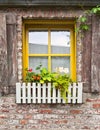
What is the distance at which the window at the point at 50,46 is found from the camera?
4.95m

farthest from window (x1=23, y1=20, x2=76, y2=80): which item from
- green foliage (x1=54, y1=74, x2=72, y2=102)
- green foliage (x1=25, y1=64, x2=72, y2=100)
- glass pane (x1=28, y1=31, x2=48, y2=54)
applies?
green foliage (x1=54, y1=74, x2=72, y2=102)

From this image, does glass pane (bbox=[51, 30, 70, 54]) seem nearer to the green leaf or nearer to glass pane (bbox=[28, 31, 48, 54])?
glass pane (bbox=[28, 31, 48, 54])

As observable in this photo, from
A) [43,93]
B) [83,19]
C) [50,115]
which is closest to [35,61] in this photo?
[43,93]

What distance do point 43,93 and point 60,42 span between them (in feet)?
3.20

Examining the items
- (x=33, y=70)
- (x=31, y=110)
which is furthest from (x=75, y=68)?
(x=31, y=110)

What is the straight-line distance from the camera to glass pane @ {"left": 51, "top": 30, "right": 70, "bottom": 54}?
4.96 meters

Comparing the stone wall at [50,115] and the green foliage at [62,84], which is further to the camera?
the stone wall at [50,115]

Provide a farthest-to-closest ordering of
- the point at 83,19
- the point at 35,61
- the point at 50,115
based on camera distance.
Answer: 1. the point at 35,61
2. the point at 50,115
3. the point at 83,19

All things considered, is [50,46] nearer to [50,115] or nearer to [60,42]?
[60,42]

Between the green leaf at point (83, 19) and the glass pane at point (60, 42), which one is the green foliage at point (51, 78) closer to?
the glass pane at point (60, 42)

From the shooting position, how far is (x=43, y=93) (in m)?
4.62

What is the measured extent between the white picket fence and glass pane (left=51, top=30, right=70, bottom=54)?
2.20ft

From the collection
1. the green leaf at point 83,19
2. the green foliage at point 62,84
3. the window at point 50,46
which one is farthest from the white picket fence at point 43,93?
the green leaf at point 83,19

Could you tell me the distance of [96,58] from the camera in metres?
4.66
